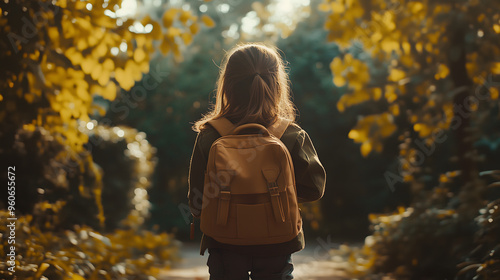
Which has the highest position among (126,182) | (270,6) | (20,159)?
(270,6)

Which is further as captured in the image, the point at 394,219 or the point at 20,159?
the point at 394,219

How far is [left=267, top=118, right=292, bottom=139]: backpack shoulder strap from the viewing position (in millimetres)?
2389

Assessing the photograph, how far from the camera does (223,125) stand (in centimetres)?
241

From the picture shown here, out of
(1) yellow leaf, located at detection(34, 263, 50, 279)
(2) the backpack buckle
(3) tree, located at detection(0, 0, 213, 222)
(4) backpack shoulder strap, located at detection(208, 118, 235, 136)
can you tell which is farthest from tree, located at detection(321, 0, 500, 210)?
(1) yellow leaf, located at detection(34, 263, 50, 279)

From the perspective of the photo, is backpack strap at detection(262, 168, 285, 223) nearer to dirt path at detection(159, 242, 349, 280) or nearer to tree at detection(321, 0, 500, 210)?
tree at detection(321, 0, 500, 210)

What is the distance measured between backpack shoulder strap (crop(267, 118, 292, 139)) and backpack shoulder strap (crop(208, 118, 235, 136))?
176mm

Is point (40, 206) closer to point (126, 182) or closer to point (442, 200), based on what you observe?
point (126, 182)

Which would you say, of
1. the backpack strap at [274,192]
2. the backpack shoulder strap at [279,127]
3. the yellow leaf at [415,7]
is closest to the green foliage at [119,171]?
the yellow leaf at [415,7]

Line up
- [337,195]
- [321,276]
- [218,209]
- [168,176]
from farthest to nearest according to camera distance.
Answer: [168,176] → [337,195] → [321,276] → [218,209]

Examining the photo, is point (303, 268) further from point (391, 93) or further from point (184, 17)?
point (184, 17)

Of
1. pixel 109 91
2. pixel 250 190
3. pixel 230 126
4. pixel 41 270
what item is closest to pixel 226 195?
pixel 250 190

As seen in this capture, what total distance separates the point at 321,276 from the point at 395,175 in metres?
3.78

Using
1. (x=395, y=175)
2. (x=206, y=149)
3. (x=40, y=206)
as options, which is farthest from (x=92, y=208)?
(x=395, y=175)

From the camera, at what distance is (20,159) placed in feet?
15.7
